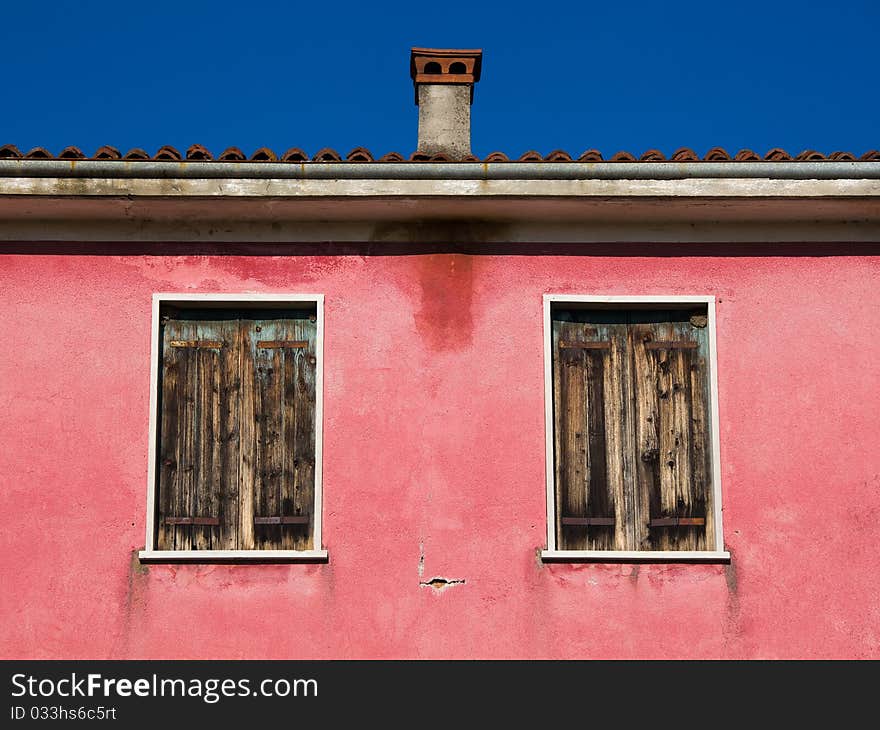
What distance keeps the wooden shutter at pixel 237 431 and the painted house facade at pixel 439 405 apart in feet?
0.06

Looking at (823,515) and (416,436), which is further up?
(416,436)

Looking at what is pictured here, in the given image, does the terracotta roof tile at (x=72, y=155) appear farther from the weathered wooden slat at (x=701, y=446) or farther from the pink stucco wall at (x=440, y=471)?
the weathered wooden slat at (x=701, y=446)

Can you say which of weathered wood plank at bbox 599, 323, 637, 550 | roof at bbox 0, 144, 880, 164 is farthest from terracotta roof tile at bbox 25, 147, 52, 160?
weathered wood plank at bbox 599, 323, 637, 550

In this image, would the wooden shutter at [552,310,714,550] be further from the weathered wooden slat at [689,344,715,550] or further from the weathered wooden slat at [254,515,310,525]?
the weathered wooden slat at [254,515,310,525]

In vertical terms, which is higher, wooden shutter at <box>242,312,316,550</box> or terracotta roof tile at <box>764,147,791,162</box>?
terracotta roof tile at <box>764,147,791,162</box>

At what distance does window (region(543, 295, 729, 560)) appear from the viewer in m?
8.52

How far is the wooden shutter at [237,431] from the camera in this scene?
8492mm

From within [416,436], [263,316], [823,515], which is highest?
[263,316]

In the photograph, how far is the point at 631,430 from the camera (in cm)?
870
